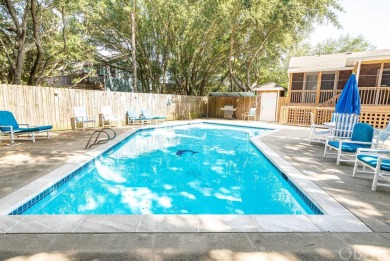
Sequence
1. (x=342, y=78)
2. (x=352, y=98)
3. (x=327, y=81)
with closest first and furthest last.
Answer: (x=352, y=98), (x=342, y=78), (x=327, y=81)

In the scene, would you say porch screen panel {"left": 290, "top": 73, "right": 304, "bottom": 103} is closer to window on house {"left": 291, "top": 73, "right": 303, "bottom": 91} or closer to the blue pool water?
window on house {"left": 291, "top": 73, "right": 303, "bottom": 91}

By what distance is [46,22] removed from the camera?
12.6 m

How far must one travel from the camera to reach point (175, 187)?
402 cm

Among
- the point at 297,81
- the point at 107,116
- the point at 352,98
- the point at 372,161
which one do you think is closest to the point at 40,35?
the point at 107,116

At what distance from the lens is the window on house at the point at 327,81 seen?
44.3ft

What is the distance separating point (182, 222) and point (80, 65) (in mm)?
17979

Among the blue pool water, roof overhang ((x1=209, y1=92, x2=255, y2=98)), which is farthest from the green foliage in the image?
the blue pool water

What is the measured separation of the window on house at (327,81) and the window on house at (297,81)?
129cm

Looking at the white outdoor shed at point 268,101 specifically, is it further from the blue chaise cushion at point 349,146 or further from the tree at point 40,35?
the tree at point 40,35

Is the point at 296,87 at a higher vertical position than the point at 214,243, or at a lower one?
higher

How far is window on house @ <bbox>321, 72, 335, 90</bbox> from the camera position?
13492mm

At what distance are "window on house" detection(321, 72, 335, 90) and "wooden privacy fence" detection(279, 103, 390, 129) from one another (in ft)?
8.39

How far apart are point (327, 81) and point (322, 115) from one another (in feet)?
9.94

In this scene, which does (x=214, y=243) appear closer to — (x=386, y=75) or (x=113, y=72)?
(x=386, y=75)
